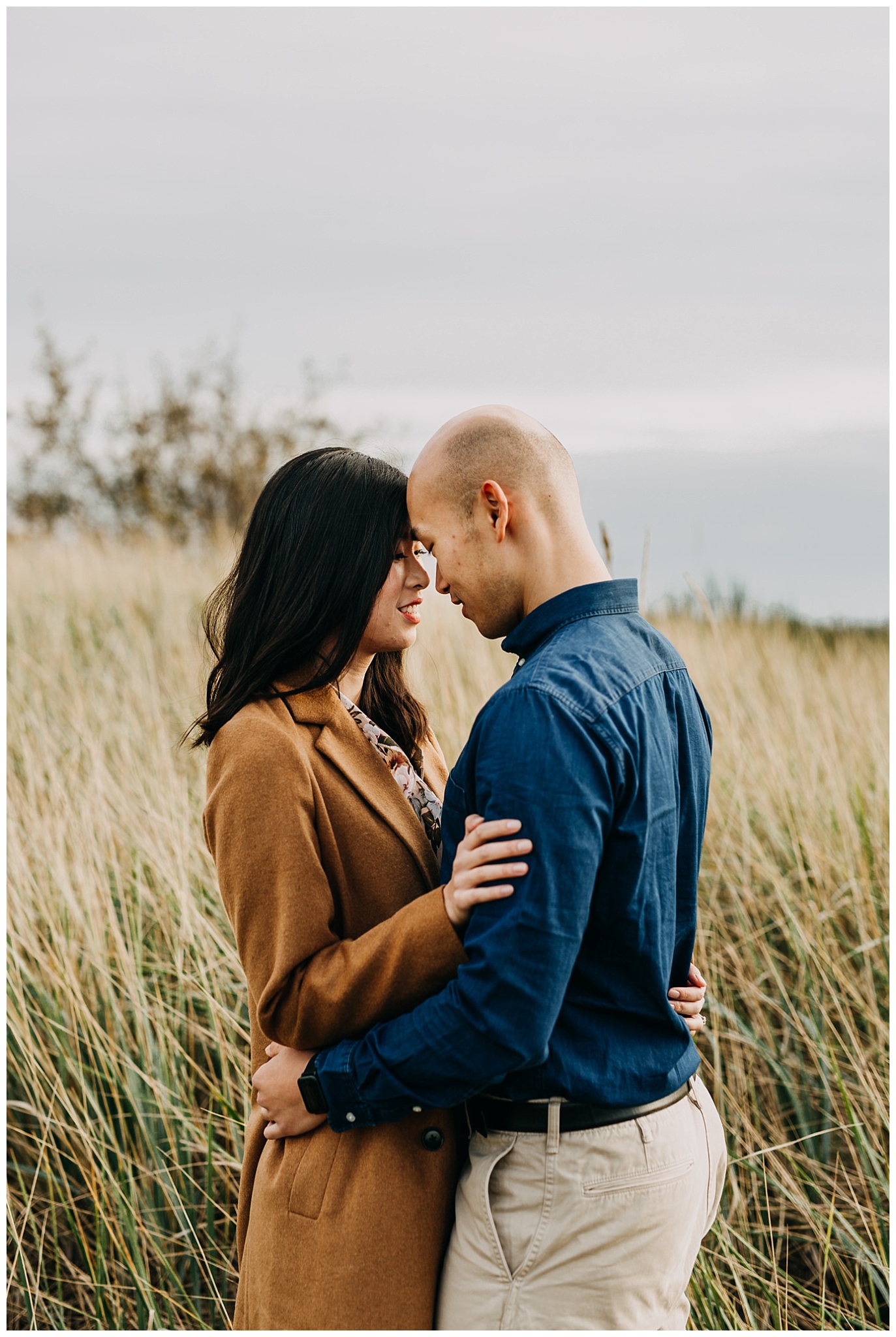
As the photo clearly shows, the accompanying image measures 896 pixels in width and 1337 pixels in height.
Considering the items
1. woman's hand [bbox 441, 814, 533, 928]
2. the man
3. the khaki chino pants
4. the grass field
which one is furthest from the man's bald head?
the grass field

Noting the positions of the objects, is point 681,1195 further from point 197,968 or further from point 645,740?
point 197,968

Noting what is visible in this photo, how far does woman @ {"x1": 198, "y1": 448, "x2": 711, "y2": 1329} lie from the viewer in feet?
5.11

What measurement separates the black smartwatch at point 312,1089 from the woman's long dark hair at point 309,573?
1.97 feet

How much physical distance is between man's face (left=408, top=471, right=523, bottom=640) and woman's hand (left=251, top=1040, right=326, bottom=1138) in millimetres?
781

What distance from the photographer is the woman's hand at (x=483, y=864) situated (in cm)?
138

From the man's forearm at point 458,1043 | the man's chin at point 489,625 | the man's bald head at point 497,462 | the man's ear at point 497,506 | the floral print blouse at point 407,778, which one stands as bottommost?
the man's forearm at point 458,1043

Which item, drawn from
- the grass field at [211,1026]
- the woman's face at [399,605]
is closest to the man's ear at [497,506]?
the woman's face at [399,605]

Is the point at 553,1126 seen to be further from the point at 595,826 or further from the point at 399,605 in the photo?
the point at 399,605

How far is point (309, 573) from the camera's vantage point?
1848mm

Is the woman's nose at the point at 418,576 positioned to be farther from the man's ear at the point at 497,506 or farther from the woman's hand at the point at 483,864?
the woman's hand at the point at 483,864

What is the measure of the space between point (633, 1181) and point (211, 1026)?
191cm

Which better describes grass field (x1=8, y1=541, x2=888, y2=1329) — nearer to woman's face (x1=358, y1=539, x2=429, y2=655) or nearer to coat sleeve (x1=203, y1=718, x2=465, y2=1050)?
coat sleeve (x1=203, y1=718, x2=465, y2=1050)

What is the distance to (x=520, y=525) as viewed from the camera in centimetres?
168

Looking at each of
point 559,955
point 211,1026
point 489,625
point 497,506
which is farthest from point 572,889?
point 211,1026
